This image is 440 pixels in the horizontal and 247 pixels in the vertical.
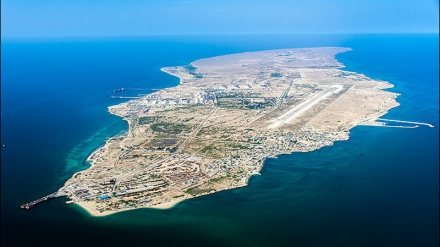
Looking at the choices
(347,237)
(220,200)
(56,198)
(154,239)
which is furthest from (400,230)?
(56,198)

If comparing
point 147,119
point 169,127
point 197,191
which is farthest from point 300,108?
point 197,191

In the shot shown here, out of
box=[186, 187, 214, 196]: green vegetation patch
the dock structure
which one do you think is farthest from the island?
the dock structure

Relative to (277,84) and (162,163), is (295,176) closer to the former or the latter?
(162,163)

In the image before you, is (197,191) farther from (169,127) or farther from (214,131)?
(169,127)

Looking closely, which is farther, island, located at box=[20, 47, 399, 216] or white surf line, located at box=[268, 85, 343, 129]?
white surf line, located at box=[268, 85, 343, 129]

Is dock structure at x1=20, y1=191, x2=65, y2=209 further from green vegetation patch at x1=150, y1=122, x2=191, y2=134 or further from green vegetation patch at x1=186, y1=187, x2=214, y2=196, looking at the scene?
green vegetation patch at x1=150, y1=122, x2=191, y2=134
